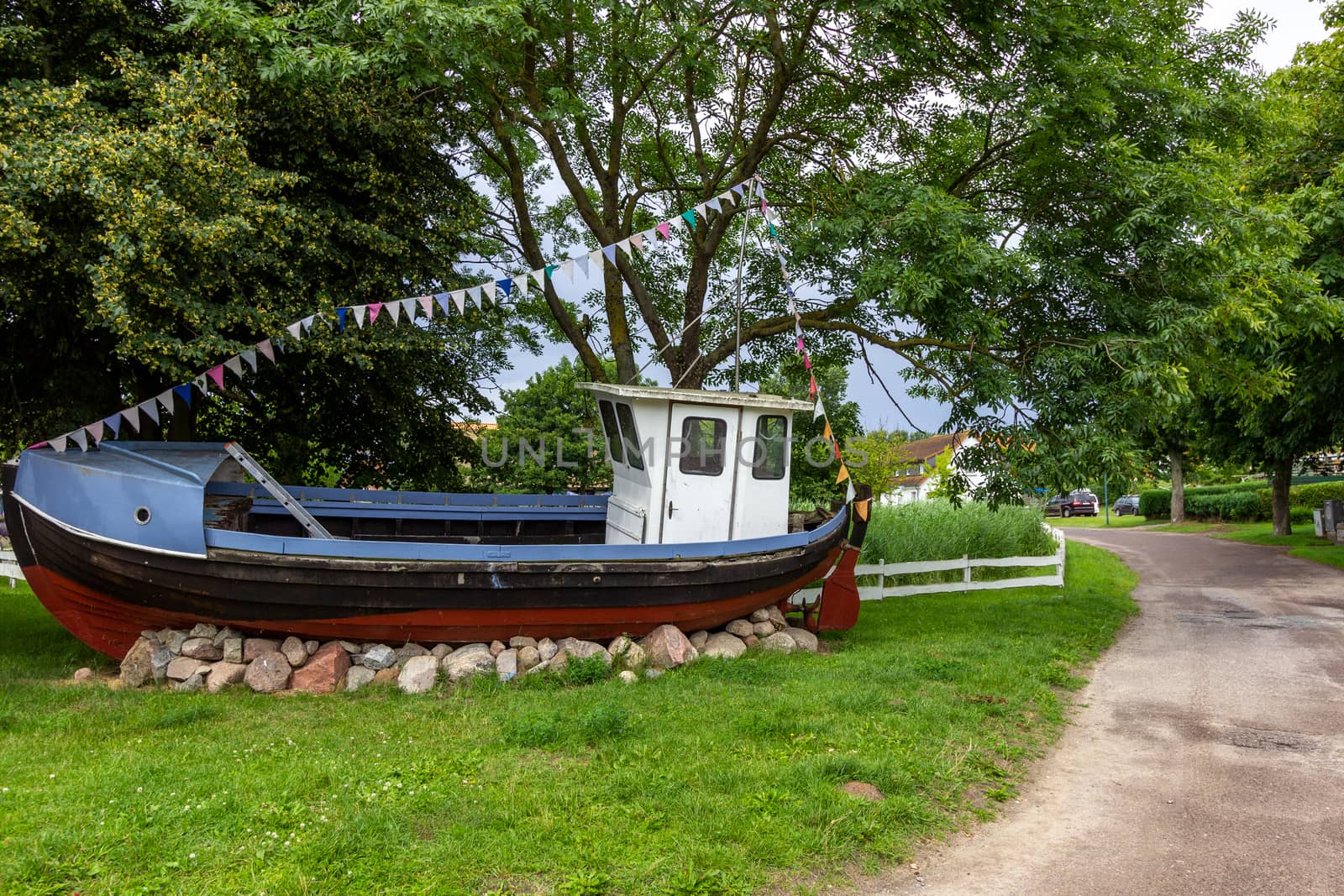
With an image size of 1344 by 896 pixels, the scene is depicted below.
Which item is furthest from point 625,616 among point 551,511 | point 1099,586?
point 1099,586

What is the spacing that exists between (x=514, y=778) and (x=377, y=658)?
2992 mm

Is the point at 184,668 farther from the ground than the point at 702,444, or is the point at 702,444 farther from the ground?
the point at 702,444

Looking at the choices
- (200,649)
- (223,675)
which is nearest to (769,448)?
(223,675)

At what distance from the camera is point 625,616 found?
819 centimetres

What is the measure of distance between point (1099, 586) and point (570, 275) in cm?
1164

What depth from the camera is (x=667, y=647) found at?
8.21 meters

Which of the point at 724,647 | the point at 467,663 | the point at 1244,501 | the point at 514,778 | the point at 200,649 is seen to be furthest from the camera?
the point at 1244,501

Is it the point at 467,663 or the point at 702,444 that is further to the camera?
→ the point at 702,444

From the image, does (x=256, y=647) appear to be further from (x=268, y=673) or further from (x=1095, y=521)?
(x=1095, y=521)

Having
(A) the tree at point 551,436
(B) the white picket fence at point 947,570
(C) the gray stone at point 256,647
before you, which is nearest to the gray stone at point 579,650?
(C) the gray stone at point 256,647

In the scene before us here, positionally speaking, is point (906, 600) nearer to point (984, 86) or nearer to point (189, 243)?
point (984, 86)

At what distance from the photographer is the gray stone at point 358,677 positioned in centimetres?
746

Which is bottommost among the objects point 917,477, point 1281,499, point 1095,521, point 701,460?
point 1095,521

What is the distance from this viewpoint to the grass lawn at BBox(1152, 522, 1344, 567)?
19.4 m
